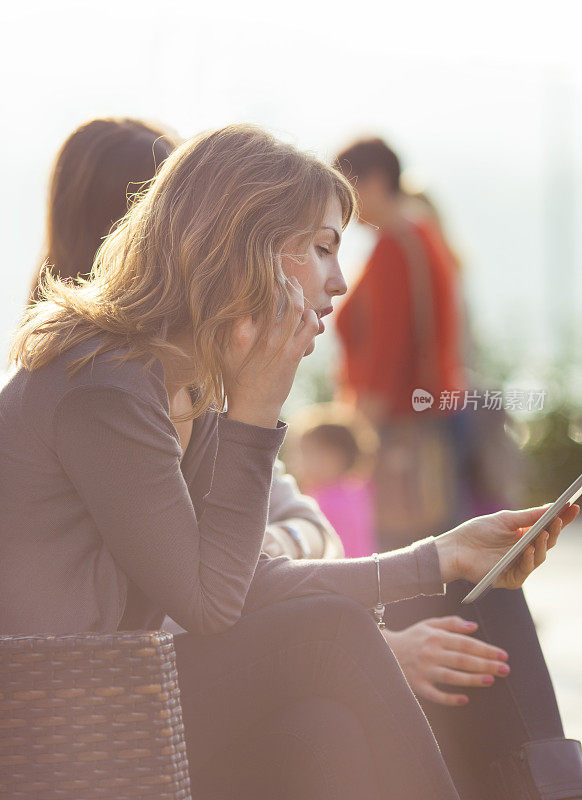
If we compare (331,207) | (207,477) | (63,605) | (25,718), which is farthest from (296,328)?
(25,718)

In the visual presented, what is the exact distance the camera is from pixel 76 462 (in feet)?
5.39

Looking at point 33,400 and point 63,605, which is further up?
point 33,400

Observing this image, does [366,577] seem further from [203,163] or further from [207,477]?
[203,163]

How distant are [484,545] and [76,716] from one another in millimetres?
750

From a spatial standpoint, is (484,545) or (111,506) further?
(484,545)

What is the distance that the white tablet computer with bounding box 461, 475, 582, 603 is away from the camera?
174cm

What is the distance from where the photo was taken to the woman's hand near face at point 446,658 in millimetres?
2004

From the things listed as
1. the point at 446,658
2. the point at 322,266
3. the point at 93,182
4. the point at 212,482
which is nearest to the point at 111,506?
the point at 212,482

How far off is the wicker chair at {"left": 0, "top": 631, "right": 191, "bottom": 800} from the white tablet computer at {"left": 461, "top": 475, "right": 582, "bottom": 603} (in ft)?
2.05

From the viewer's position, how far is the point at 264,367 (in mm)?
1767

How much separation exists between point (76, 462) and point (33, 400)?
0.35 feet

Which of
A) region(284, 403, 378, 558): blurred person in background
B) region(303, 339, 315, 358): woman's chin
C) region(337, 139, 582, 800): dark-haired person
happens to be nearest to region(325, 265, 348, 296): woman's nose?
region(303, 339, 315, 358): woman's chin

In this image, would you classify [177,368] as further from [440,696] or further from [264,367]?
[440,696]

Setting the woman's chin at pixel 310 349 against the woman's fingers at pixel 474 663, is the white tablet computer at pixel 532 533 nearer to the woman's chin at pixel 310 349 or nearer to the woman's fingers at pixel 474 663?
the woman's fingers at pixel 474 663
